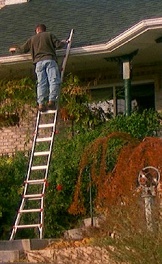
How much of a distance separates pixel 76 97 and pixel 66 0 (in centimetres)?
486

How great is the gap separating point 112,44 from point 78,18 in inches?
131

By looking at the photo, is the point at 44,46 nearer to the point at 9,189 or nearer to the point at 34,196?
the point at 9,189

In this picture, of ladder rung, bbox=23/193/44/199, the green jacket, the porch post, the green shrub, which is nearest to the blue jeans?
the green jacket

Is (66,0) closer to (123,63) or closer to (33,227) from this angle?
(123,63)

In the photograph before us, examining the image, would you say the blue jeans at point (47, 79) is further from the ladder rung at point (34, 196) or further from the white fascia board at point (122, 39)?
the ladder rung at point (34, 196)

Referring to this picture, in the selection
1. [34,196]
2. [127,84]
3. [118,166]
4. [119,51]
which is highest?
[119,51]

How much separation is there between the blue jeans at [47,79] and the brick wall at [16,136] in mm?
2389

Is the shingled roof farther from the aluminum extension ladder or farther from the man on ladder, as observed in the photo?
the aluminum extension ladder

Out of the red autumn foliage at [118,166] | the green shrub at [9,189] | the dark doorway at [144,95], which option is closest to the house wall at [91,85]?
the dark doorway at [144,95]

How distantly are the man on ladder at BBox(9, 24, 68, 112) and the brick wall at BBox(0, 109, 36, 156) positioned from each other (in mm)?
2383

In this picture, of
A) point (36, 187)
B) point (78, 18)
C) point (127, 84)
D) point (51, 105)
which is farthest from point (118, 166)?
point (78, 18)

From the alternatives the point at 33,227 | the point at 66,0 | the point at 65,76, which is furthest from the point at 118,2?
the point at 33,227

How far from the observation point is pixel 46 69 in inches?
586

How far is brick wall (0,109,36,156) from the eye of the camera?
17484 millimetres
